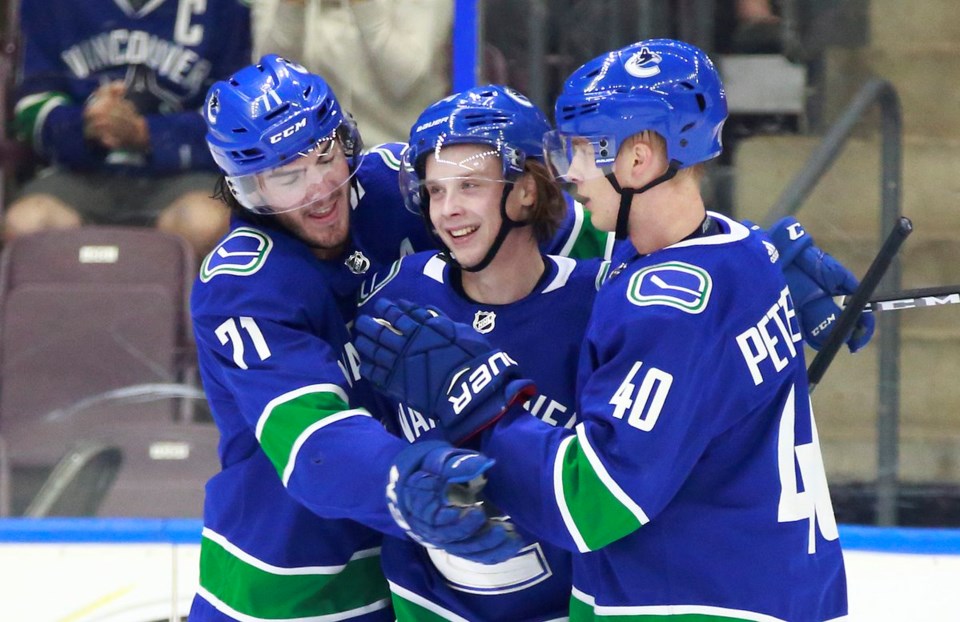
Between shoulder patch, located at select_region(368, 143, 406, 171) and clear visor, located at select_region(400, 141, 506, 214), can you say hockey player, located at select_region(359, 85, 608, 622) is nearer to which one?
clear visor, located at select_region(400, 141, 506, 214)

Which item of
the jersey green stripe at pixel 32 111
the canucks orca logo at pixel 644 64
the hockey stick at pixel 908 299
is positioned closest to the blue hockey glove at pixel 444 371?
the canucks orca logo at pixel 644 64

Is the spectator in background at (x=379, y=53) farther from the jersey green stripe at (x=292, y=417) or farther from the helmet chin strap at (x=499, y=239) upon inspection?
the jersey green stripe at (x=292, y=417)

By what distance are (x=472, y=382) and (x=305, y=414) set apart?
0.22 m

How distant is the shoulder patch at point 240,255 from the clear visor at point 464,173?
0.21 metres

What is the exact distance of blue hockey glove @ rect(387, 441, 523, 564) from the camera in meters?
1.44

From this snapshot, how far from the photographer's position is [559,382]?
1669 millimetres

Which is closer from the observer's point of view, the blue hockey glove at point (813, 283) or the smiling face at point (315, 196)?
the smiling face at point (315, 196)

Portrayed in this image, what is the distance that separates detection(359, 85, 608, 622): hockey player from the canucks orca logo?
0.71 feet

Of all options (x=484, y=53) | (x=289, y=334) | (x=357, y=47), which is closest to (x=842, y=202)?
(x=484, y=53)

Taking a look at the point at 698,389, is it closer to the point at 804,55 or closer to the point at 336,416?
the point at 336,416

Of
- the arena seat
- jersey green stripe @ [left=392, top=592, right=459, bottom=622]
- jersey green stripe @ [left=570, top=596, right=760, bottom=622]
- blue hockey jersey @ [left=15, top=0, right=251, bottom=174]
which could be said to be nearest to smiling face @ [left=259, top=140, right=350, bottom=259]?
jersey green stripe @ [left=392, top=592, right=459, bottom=622]

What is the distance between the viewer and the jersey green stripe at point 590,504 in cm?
144

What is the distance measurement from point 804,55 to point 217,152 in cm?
145

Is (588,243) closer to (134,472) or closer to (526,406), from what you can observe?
(526,406)
